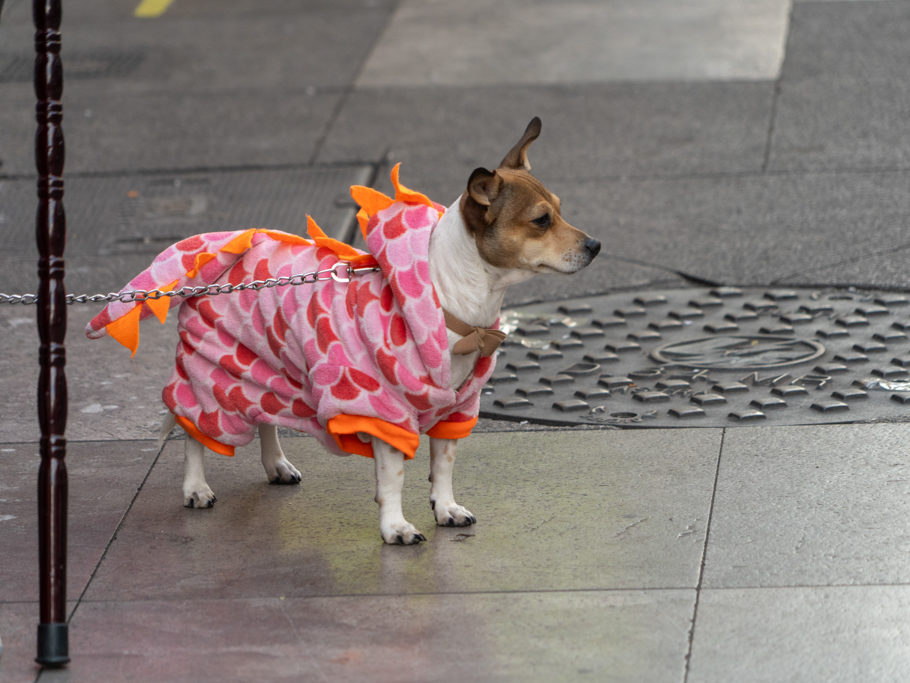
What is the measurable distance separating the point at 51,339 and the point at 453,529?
1.39m

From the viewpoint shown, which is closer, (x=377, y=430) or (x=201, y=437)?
(x=377, y=430)

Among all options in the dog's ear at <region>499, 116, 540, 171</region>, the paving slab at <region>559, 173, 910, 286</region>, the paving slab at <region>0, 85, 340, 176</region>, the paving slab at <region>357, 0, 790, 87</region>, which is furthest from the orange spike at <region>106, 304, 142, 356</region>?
the paving slab at <region>357, 0, 790, 87</region>

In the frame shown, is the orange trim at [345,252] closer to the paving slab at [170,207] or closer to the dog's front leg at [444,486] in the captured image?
the dog's front leg at [444,486]

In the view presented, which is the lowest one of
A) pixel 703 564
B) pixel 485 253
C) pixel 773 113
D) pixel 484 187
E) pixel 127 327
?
pixel 773 113

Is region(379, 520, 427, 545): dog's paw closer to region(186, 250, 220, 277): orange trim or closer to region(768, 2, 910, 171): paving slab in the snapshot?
region(186, 250, 220, 277): orange trim

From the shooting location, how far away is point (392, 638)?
11.9 feet

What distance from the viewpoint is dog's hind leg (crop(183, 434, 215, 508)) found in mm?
4496

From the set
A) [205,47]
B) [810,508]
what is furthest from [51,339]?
[205,47]

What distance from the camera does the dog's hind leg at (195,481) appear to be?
177 inches

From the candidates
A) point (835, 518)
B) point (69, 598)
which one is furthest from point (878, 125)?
point (69, 598)

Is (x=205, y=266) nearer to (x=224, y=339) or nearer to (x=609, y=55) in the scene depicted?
(x=224, y=339)

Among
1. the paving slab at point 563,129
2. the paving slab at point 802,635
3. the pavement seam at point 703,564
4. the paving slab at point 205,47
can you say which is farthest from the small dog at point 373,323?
the paving slab at point 205,47

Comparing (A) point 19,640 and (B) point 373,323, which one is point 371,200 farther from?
(A) point 19,640

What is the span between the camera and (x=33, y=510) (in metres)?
4.52
